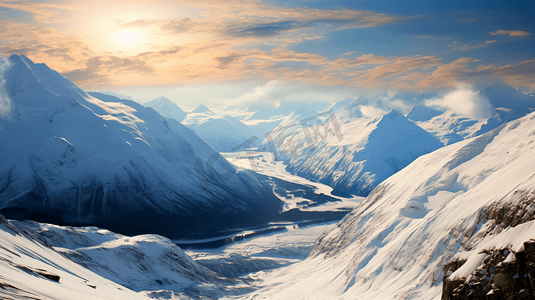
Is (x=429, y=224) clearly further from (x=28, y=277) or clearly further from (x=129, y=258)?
(x=129, y=258)

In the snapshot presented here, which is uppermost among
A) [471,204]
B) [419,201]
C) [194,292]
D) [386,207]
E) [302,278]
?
[471,204]

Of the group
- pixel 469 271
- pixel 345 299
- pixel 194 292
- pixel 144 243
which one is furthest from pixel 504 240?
pixel 144 243

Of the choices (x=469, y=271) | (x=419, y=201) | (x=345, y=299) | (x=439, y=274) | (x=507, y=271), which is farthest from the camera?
(x=419, y=201)

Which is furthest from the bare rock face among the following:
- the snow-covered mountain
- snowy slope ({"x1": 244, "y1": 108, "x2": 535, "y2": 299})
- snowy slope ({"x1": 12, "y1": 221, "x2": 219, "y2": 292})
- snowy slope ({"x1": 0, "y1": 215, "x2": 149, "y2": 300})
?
snowy slope ({"x1": 12, "y1": 221, "x2": 219, "y2": 292})

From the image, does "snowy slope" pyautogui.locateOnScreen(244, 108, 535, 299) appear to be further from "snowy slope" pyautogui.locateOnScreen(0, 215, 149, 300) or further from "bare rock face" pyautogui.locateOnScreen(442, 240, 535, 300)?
"snowy slope" pyautogui.locateOnScreen(0, 215, 149, 300)

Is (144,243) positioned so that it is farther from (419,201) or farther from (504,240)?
(504,240)

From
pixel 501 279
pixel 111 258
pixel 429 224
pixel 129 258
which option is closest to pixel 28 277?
pixel 501 279

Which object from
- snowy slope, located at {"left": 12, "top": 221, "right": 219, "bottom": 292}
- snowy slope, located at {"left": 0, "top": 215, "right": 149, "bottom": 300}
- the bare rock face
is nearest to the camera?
snowy slope, located at {"left": 0, "top": 215, "right": 149, "bottom": 300}

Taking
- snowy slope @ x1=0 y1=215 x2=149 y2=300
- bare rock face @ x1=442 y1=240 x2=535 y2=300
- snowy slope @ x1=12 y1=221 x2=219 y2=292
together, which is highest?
snowy slope @ x1=0 y1=215 x2=149 y2=300
